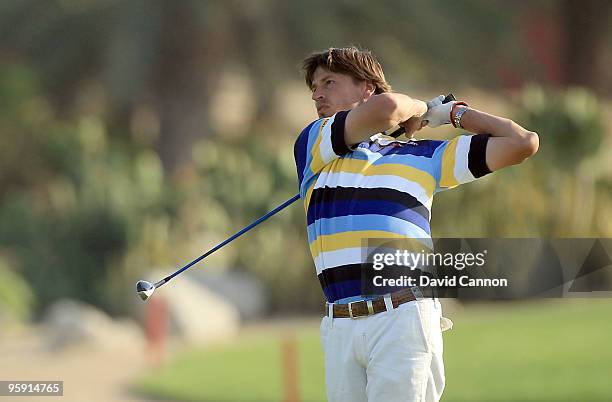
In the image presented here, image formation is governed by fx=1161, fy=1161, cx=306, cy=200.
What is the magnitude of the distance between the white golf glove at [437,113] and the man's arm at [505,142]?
0.49ft

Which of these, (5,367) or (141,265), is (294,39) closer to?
(141,265)

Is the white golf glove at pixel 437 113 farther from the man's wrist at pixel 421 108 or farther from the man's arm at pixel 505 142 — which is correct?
the man's arm at pixel 505 142

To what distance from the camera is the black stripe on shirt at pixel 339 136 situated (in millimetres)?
3600

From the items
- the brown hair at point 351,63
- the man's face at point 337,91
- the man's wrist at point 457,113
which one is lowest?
the man's wrist at point 457,113

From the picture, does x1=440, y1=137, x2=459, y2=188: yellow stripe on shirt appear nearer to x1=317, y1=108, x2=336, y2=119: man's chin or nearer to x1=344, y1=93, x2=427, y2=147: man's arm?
x1=344, y1=93, x2=427, y2=147: man's arm

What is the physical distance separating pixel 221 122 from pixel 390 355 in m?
19.3

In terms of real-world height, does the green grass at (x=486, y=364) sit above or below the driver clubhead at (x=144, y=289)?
above

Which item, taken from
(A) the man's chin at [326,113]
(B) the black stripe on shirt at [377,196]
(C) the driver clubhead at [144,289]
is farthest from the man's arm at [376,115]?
(C) the driver clubhead at [144,289]

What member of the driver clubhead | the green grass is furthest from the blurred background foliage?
the driver clubhead

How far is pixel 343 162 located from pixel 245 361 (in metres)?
6.69

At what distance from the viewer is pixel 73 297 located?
13.8 metres

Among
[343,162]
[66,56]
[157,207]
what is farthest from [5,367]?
[66,56]

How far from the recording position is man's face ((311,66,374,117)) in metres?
3.82

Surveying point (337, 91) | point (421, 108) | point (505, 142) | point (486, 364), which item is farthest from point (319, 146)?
point (486, 364)
